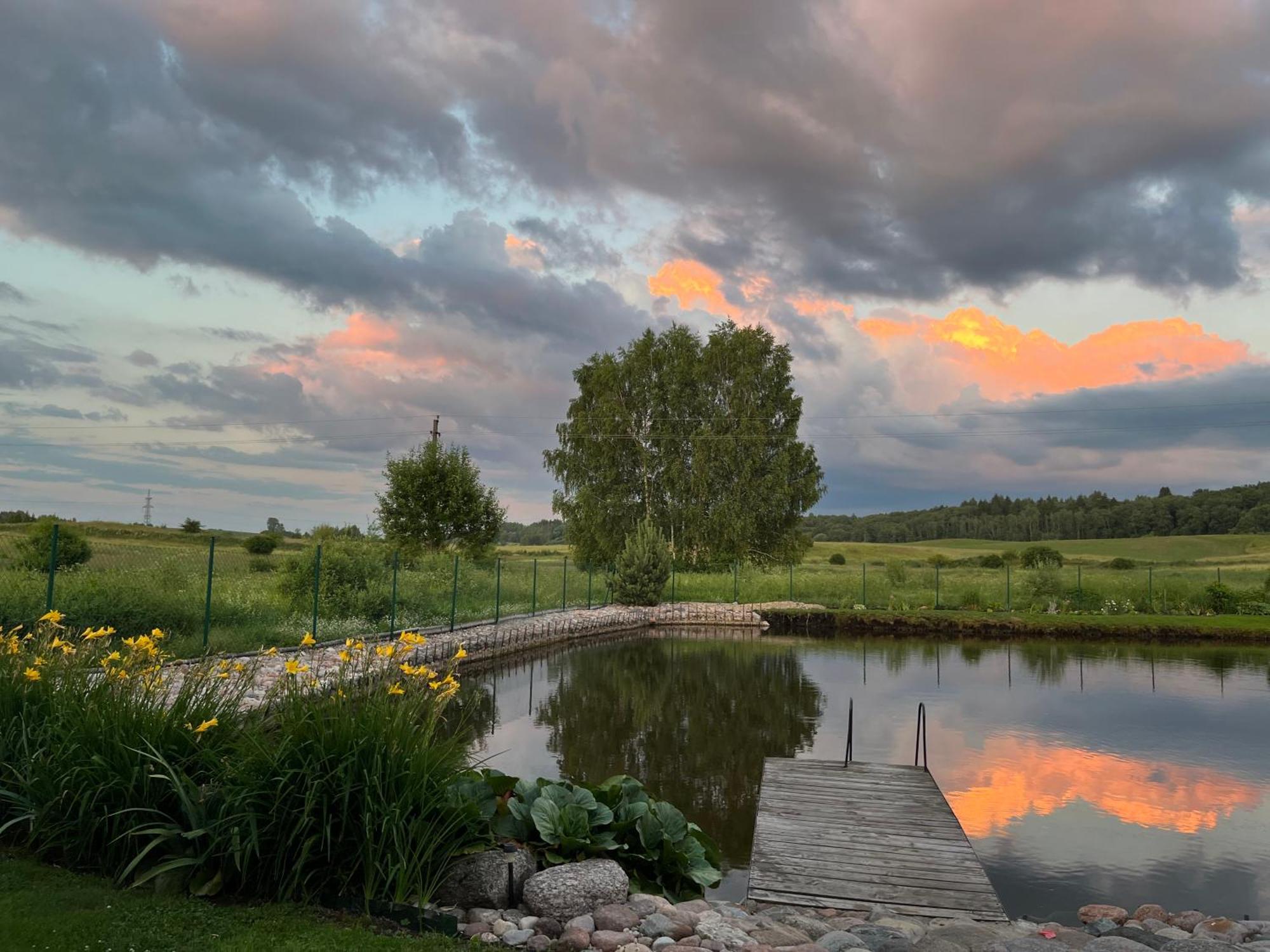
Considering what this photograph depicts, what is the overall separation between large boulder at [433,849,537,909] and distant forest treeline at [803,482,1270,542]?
62142 millimetres

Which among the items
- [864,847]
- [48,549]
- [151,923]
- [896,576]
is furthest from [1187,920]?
[896,576]

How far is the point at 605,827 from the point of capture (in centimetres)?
563

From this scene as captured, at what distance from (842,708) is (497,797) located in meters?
9.56

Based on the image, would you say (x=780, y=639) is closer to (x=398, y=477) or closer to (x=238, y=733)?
(x=398, y=477)

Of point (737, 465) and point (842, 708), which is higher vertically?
point (737, 465)

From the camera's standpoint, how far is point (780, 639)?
2522cm

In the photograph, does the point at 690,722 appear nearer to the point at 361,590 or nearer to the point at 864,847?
the point at 864,847

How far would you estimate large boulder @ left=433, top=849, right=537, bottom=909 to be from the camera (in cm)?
469

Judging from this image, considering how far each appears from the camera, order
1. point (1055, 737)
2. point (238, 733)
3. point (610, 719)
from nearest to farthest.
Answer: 1. point (238, 733)
2. point (1055, 737)
3. point (610, 719)

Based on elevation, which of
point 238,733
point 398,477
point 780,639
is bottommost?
point 780,639

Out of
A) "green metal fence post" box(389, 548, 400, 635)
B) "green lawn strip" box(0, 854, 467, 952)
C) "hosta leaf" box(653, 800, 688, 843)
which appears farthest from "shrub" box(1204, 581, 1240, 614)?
"green lawn strip" box(0, 854, 467, 952)

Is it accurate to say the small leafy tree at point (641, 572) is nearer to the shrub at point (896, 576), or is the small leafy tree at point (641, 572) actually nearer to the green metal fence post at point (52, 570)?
the shrub at point (896, 576)

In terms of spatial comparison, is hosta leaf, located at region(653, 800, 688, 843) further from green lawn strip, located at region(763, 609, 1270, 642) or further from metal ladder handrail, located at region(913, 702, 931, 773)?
green lawn strip, located at region(763, 609, 1270, 642)

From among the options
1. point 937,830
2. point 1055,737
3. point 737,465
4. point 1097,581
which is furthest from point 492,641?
point 1097,581
